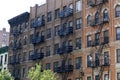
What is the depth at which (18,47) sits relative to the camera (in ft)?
239

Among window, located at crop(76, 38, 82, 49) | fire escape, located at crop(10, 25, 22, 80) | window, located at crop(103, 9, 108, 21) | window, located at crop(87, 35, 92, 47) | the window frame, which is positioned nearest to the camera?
window, located at crop(103, 9, 108, 21)

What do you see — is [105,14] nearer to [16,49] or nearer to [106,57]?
[106,57]

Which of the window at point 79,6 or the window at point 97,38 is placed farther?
the window at point 79,6

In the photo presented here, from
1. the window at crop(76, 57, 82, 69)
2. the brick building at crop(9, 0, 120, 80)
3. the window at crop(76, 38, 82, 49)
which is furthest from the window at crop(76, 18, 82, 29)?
the window at crop(76, 57, 82, 69)

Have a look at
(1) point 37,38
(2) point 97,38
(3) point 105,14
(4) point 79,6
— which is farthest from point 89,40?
(1) point 37,38

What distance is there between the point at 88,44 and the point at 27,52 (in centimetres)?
1994

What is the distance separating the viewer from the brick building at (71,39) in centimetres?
5025

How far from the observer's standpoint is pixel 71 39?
5803 cm

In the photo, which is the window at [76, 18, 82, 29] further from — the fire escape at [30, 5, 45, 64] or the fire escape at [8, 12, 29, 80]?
the fire escape at [8, 12, 29, 80]

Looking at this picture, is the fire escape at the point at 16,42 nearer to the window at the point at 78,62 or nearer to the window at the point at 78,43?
the window at the point at 78,43

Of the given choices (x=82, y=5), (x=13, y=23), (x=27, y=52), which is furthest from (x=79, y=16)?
(x=13, y=23)

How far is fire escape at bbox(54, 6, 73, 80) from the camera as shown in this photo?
5726 centimetres

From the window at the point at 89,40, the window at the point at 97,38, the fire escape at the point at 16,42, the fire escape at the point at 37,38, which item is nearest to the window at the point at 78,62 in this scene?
the window at the point at 89,40

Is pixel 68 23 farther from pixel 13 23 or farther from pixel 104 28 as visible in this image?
pixel 13 23
